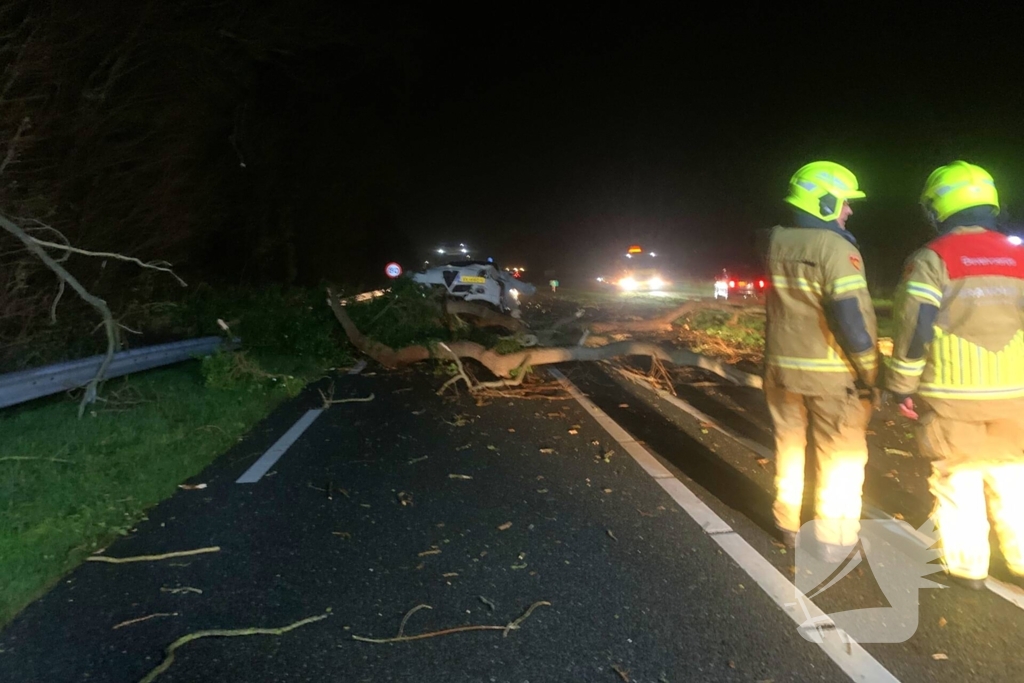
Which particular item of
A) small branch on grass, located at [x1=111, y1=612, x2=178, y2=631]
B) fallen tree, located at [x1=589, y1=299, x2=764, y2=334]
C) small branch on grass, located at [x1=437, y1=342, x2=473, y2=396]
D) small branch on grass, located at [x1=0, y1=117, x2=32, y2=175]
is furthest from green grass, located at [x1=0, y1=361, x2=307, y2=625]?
fallen tree, located at [x1=589, y1=299, x2=764, y2=334]

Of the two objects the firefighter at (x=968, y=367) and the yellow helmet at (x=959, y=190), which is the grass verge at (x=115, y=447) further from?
the yellow helmet at (x=959, y=190)

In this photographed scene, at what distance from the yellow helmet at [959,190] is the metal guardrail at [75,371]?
7271mm

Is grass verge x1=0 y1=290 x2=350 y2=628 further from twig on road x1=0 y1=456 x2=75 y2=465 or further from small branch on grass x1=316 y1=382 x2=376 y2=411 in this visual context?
small branch on grass x1=316 y1=382 x2=376 y2=411

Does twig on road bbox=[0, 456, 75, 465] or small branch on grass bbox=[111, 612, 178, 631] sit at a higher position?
twig on road bbox=[0, 456, 75, 465]

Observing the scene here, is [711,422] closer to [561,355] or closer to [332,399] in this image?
[561,355]

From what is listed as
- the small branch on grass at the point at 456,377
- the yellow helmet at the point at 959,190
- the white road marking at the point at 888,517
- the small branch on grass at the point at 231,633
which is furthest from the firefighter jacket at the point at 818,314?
the small branch on grass at the point at 456,377

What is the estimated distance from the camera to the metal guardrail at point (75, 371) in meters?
6.74

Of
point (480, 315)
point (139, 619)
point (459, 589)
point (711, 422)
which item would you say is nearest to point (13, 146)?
point (480, 315)

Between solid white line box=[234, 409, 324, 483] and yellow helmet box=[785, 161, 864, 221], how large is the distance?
4.47 m

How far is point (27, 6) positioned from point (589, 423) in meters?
9.42

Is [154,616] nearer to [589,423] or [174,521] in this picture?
[174,521]

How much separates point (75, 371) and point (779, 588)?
700 centimetres

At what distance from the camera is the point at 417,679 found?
10.3 feet

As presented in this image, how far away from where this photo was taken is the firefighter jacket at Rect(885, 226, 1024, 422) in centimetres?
365
